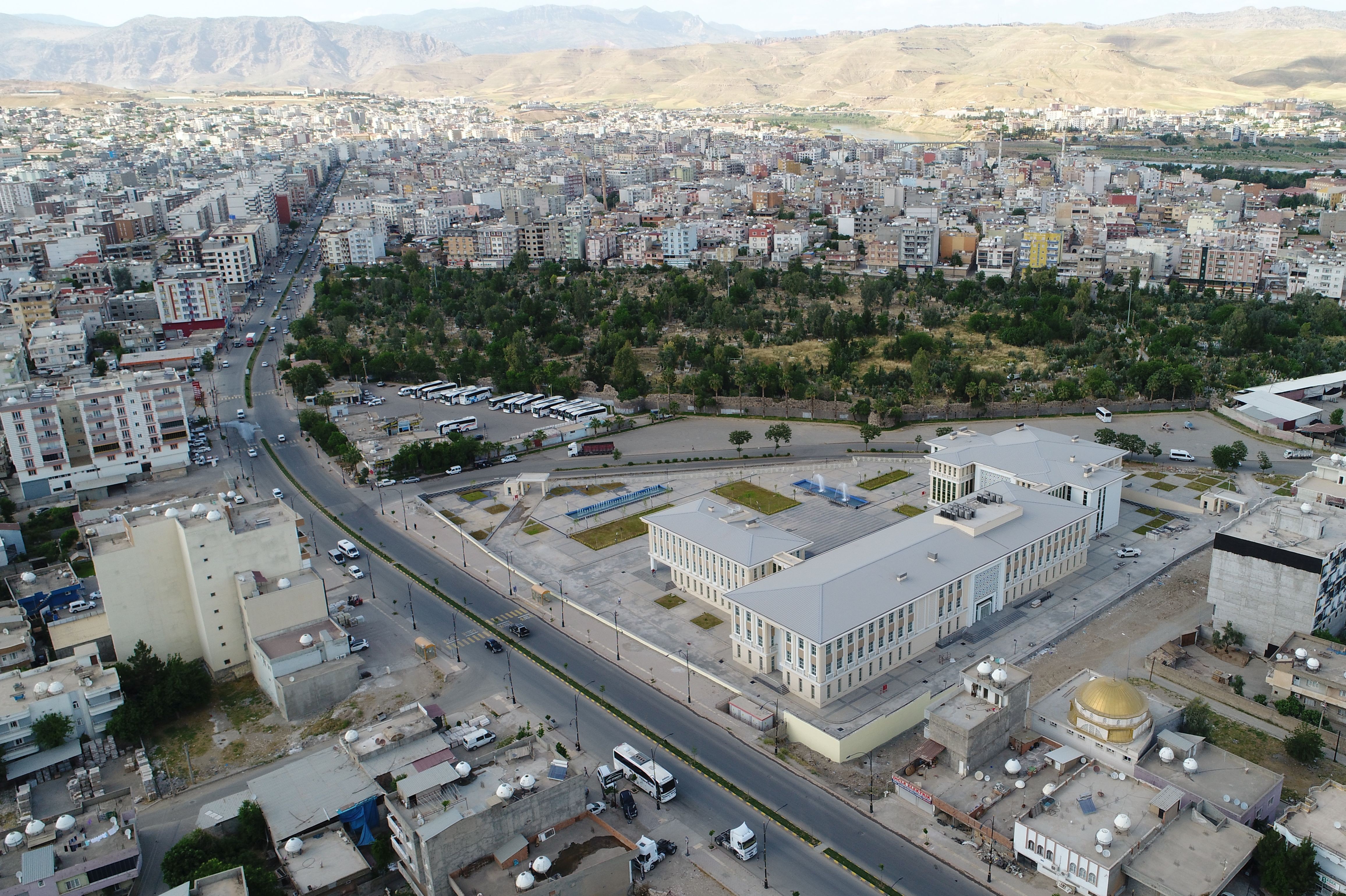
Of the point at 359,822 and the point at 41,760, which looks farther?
the point at 41,760

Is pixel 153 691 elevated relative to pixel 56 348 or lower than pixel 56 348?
lower

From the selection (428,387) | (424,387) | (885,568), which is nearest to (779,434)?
(885,568)

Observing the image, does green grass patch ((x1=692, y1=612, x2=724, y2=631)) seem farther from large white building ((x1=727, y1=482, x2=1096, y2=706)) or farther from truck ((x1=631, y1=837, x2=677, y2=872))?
truck ((x1=631, y1=837, x2=677, y2=872))

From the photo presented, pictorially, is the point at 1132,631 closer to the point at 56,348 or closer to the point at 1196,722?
the point at 1196,722

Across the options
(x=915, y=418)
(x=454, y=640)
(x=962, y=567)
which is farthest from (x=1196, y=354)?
(x=454, y=640)

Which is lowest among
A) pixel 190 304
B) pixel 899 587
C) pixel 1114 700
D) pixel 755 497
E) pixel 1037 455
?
pixel 755 497

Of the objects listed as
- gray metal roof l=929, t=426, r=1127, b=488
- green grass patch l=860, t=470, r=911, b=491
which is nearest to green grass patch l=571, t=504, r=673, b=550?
green grass patch l=860, t=470, r=911, b=491
